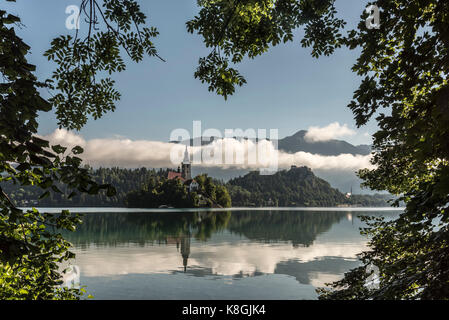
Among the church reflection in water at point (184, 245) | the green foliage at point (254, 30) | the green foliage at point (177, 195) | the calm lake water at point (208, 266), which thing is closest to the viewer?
the green foliage at point (254, 30)

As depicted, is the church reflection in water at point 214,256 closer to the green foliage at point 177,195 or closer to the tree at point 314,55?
the tree at point 314,55

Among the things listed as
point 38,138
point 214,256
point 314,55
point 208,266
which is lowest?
point 214,256

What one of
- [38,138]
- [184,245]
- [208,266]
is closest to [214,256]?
[208,266]

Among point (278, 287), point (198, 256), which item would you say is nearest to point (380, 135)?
point (278, 287)

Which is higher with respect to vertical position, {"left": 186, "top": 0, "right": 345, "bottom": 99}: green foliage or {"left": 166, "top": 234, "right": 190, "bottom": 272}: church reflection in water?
{"left": 186, "top": 0, "right": 345, "bottom": 99}: green foliage

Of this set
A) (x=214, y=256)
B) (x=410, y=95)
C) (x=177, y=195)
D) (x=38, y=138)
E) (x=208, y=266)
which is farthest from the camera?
(x=177, y=195)

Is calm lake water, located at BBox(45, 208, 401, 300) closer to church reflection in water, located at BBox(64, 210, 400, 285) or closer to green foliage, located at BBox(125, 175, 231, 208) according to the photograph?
church reflection in water, located at BBox(64, 210, 400, 285)

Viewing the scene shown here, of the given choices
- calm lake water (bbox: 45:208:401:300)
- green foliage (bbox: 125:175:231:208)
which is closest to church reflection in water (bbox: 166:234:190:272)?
calm lake water (bbox: 45:208:401:300)

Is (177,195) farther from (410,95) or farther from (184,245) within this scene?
(410,95)

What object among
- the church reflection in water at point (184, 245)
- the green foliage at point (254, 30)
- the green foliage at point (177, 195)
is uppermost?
the green foliage at point (254, 30)

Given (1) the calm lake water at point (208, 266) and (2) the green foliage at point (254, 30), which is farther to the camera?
(1) the calm lake water at point (208, 266)

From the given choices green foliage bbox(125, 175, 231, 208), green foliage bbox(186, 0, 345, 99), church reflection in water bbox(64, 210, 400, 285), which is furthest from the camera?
green foliage bbox(125, 175, 231, 208)

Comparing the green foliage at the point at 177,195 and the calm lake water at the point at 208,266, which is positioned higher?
the green foliage at the point at 177,195

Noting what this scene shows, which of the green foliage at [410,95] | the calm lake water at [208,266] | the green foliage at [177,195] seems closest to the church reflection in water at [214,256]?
the calm lake water at [208,266]
